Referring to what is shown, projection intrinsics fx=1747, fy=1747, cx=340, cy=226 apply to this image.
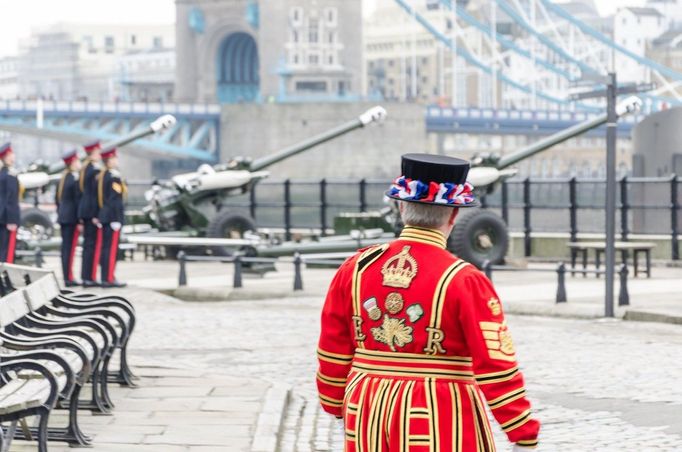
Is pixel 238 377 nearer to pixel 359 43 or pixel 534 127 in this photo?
pixel 534 127

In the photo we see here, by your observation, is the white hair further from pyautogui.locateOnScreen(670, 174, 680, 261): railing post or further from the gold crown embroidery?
pyautogui.locateOnScreen(670, 174, 680, 261): railing post

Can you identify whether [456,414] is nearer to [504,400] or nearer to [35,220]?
[504,400]

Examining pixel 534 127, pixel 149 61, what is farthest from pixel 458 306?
pixel 149 61

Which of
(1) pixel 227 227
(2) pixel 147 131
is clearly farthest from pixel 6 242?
(2) pixel 147 131

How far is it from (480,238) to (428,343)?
49.9 ft

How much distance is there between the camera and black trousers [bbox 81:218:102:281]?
54.4 feet

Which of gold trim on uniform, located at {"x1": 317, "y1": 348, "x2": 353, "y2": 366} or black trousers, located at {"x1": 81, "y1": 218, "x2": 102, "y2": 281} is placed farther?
black trousers, located at {"x1": 81, "y1": 218, "x2": 102, "y2": 281}

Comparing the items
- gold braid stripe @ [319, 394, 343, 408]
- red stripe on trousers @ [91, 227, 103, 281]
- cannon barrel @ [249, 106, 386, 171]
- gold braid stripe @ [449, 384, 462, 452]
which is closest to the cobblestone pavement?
red stripe on trousers @ [91, 227, 103, 281]

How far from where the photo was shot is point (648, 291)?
16.2 m

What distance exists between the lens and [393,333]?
4.58m

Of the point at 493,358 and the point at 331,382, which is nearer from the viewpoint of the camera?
the point at 493,358

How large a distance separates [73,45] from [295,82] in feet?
237

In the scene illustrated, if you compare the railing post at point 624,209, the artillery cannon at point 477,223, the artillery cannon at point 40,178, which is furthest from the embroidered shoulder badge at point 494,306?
the artillery cannon at point 40,178

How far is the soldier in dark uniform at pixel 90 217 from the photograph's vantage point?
54.4 feet
